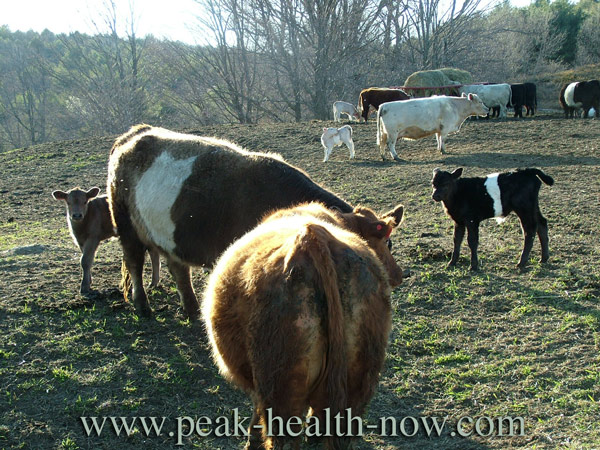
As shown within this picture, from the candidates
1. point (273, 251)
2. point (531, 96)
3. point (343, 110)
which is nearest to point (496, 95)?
point (531, 96)

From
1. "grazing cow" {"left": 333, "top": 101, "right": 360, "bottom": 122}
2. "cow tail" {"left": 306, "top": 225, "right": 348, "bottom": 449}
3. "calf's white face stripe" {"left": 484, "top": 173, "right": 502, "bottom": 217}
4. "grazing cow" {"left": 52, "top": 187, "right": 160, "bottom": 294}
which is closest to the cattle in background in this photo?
"grazing cow" {"left": 333, "top": 101, "right": 360, "bottom": 122}

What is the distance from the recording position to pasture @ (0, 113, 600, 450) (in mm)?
3889

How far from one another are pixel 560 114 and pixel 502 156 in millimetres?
9894

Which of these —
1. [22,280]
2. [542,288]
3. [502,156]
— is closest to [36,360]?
[22,280]

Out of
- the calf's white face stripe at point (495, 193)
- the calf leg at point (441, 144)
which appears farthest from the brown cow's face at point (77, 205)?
the calf leg at point (441, 144)

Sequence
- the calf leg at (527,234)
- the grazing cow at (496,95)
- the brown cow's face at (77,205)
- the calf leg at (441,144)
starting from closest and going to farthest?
the calf leg at (527,234)
the brown cow's face at (77,205)
the calf leg at (441,144)
the grazing cow at (496,95)

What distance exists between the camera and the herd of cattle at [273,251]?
2641 mm

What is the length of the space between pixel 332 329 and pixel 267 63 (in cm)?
3254

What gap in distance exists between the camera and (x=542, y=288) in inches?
245

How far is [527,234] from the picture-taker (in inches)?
275

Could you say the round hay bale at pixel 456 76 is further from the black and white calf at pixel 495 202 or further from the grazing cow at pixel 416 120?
the black and white calf at pixel 495 202

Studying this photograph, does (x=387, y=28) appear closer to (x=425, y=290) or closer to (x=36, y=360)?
(x=425, y=290)

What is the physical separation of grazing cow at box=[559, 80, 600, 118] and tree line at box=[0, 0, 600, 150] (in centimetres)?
1095

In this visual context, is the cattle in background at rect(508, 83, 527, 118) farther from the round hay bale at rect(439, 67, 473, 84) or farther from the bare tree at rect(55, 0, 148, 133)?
the bare tree at rect(55, 0, 148, 133)
